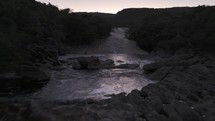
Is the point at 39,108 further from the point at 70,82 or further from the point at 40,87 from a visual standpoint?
the point at 70,82

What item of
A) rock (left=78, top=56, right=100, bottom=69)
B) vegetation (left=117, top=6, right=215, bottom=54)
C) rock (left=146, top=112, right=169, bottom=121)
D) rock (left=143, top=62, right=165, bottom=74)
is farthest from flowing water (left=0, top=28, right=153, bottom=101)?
vegetation (left=117, top=6, right=215, bottom=54)

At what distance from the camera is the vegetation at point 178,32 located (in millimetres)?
41653

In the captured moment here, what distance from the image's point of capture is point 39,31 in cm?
4225

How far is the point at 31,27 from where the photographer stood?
41438 mm

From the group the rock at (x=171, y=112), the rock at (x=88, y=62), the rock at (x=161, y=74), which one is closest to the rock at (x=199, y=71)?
the rock at (x=161, y=74)

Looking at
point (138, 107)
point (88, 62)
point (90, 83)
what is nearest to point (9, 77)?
point (90, 83)

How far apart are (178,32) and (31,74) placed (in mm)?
27550

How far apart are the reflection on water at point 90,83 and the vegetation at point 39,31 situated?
3703mm

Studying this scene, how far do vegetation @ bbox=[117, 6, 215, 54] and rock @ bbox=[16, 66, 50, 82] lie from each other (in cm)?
2076

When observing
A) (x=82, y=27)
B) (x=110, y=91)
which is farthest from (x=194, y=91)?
(x=82, y=27)

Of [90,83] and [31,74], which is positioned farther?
[31,74]

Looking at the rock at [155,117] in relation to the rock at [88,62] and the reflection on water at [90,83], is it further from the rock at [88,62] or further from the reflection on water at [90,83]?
the rock at [88,62]

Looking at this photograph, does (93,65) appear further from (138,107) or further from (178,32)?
(178,32)

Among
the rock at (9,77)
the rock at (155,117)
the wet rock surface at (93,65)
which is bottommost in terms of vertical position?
the wet rock surface at (93,65)
